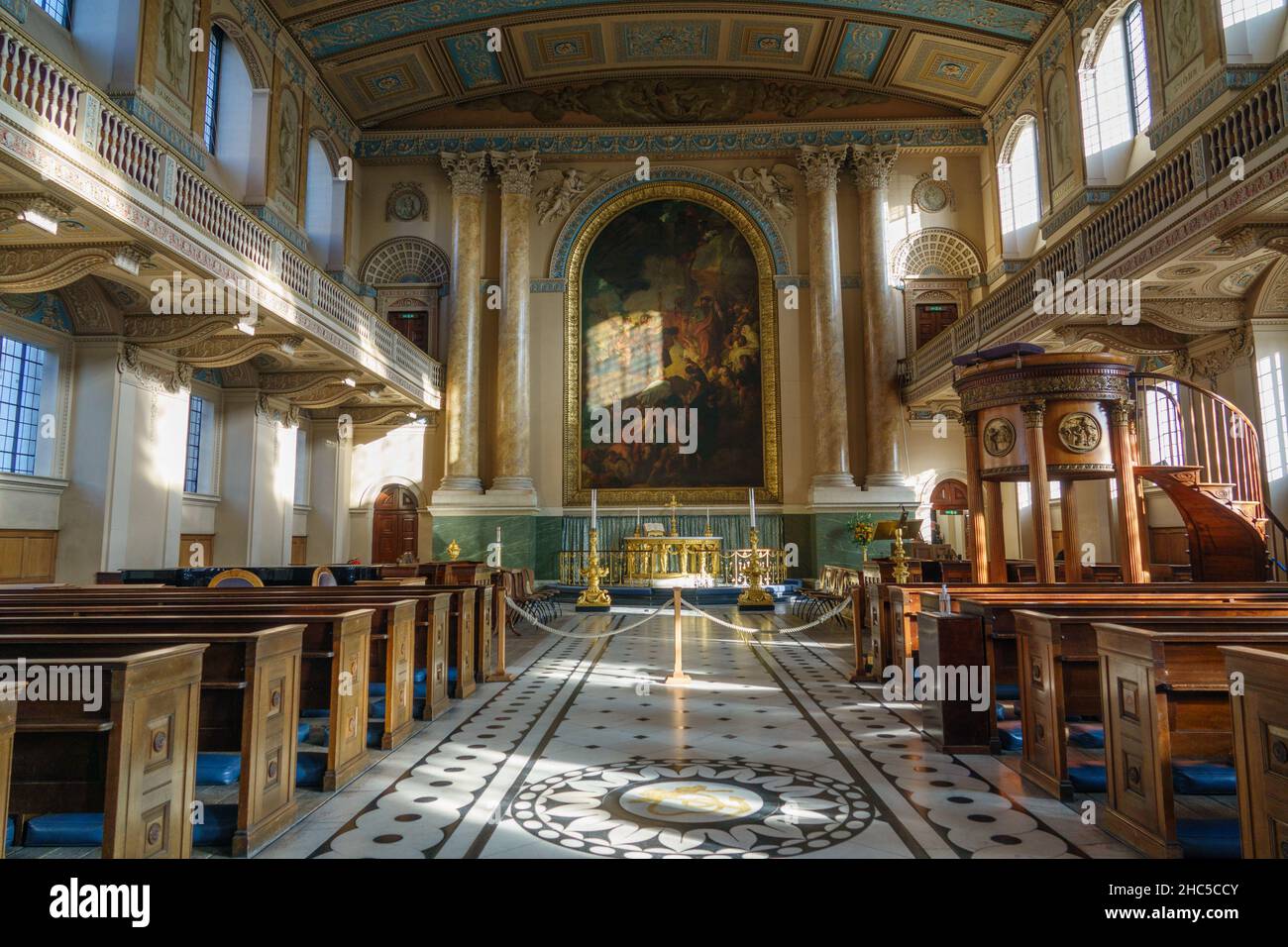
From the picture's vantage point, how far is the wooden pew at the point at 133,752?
288cm

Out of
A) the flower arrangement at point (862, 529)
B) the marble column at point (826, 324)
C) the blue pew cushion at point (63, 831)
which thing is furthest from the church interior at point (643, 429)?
the flower arrangement at point (862, 529)

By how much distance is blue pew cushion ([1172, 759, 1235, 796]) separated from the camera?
3674mm

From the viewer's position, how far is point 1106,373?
7602mm

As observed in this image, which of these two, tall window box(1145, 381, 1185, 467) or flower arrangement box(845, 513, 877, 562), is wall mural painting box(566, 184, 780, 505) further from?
tall window box(1145, 381, 1185, 467)

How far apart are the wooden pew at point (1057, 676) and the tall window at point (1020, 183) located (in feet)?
51.5

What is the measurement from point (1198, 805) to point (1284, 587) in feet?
10.7

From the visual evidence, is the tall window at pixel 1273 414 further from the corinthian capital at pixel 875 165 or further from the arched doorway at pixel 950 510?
the corinthian capital at pixel 875 165

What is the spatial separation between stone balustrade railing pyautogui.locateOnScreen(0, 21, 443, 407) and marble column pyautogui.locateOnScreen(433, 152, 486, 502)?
3633 millimetres

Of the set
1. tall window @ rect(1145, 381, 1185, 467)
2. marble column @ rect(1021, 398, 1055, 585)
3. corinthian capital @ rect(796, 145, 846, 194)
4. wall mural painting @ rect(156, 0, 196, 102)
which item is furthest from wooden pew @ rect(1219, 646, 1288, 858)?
corinthian capital @ rect(796, 145, 846, 194)

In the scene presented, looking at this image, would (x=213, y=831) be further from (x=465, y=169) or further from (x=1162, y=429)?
(x=465, y=169)

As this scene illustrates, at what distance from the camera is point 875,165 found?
1959cm

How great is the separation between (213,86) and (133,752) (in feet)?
52.0

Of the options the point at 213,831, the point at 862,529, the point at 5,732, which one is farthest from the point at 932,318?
the point at 5,732
